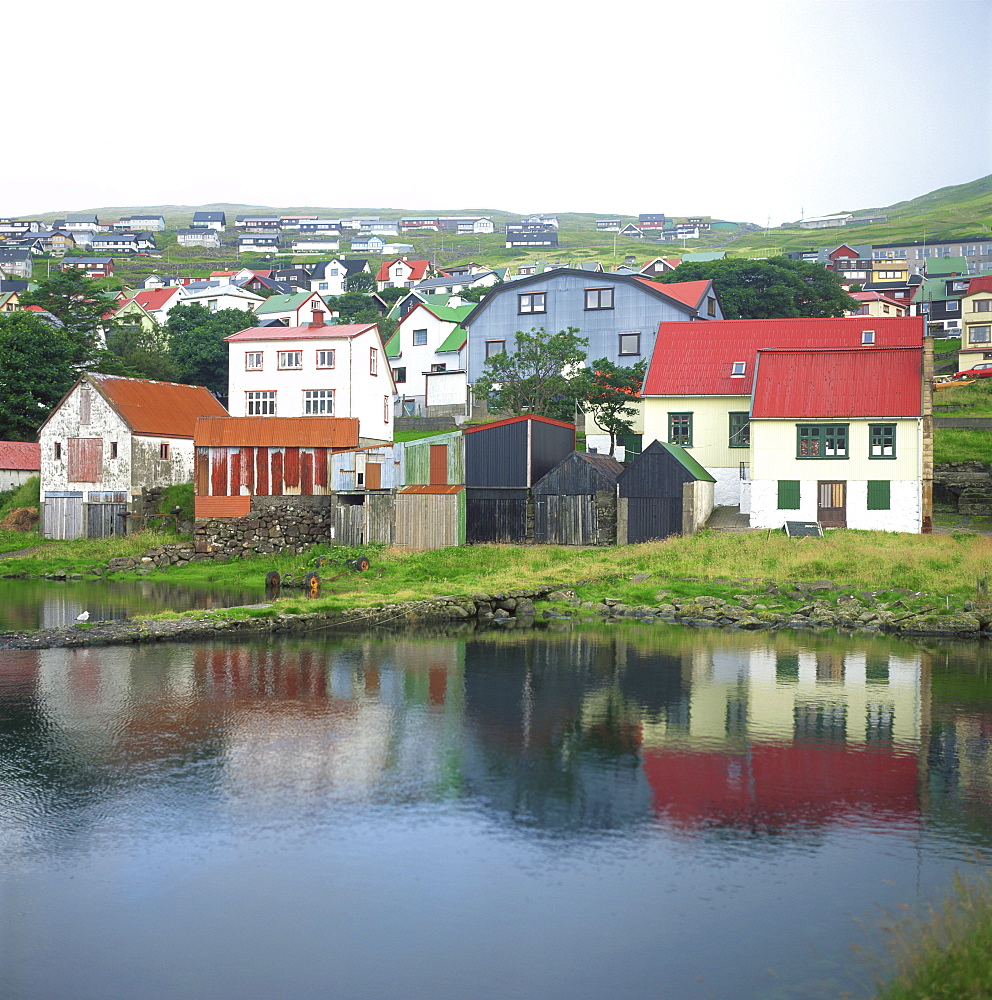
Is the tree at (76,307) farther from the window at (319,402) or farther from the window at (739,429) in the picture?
the window at (739,429)

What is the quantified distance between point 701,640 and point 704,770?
503 inches

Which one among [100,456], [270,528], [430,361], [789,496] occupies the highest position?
[430,361]

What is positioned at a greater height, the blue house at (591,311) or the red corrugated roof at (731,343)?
the blue house at (591,311)

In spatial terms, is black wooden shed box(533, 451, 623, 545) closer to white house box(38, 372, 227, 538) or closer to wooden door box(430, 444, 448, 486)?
wooden door box(430, 444, 448, 486)

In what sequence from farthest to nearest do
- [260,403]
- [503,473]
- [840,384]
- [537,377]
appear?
[260,403] < [537,377] < [503,473] < [840,384]

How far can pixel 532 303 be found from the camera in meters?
72.9

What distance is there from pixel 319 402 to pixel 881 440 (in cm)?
3305

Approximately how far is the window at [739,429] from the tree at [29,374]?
44.0 metres

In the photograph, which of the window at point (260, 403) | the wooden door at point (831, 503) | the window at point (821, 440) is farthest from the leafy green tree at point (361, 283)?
the wooden door at point (831, 503)

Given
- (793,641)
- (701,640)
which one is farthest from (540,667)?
(793,641)

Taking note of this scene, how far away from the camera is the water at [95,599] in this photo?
36781mm

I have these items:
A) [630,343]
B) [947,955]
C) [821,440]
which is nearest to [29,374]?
[630,343]

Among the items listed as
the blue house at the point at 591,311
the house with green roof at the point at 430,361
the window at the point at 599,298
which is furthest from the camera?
the house with green roof at the point at 430,361

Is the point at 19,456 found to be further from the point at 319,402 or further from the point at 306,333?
the point at 306,333
